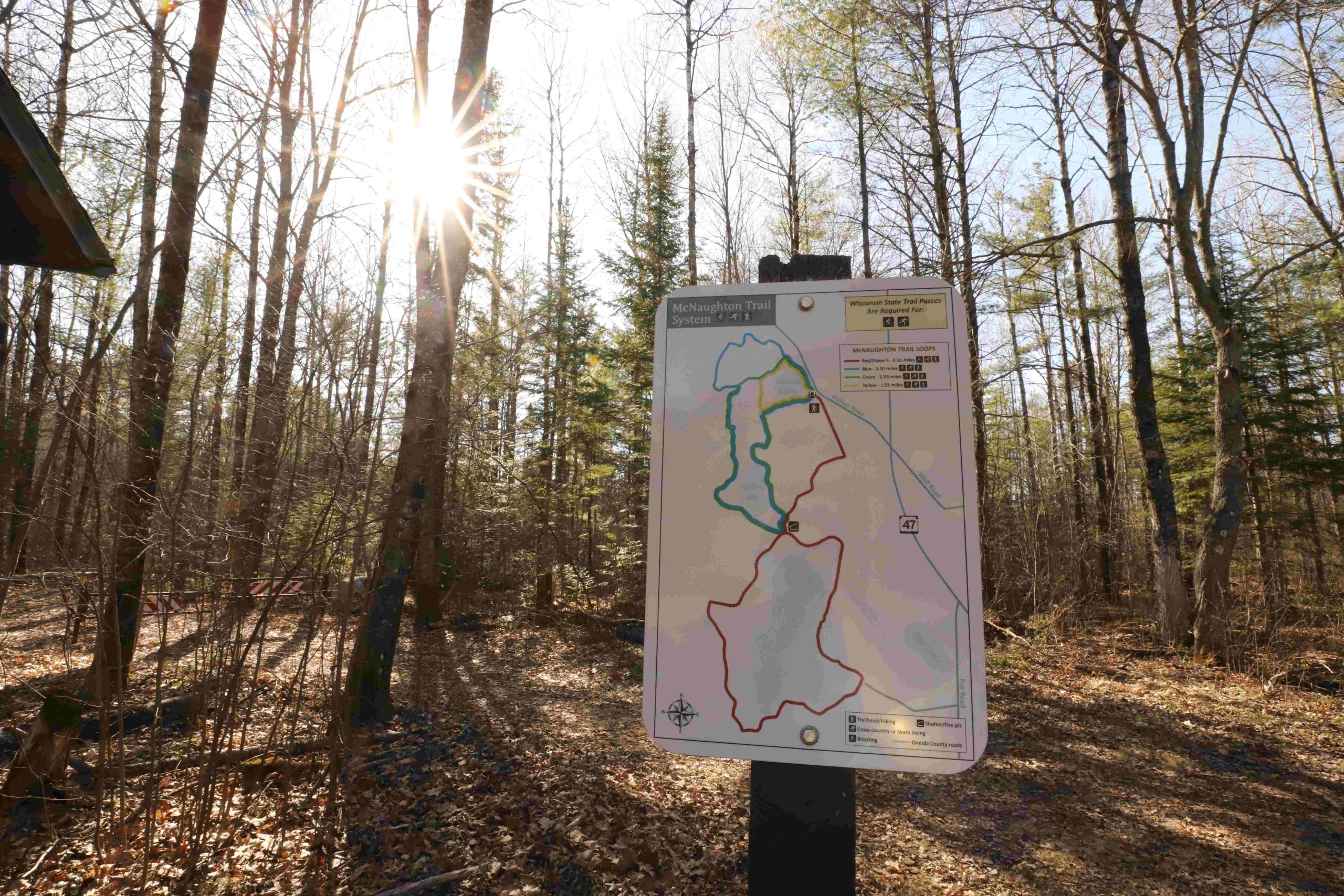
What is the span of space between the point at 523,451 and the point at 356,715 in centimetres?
955

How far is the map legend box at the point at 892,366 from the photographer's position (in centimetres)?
155

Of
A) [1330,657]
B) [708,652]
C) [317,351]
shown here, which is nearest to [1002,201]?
[1330,657]

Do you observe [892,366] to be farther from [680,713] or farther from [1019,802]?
[1019,802]

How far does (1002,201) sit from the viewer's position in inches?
695

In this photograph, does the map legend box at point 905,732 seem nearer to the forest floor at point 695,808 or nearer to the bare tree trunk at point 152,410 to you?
the forest floor at point 695,808

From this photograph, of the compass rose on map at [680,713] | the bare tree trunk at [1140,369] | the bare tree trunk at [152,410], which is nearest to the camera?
the compass rose on map at [680,713]

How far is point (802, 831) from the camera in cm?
148

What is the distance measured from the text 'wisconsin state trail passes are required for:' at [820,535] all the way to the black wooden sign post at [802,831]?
8cm

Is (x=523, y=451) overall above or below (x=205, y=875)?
above

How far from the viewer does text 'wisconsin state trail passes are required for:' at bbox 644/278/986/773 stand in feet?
4.73

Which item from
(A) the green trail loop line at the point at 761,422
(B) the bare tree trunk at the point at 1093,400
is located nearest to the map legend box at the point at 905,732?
(A) the green trail loop line at the point at 761,422

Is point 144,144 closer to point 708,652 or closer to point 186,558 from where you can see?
point 186,558

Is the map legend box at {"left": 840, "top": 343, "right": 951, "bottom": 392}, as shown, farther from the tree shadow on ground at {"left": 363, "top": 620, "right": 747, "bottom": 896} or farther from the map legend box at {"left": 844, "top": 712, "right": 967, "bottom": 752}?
the tree shadow on ground at {"left": 363, "top": 620, "right": 747, "bottom": 896}

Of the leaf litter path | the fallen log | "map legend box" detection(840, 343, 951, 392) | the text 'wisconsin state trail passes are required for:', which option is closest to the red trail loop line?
the text 'wisconsin state trail passes are required for:'
